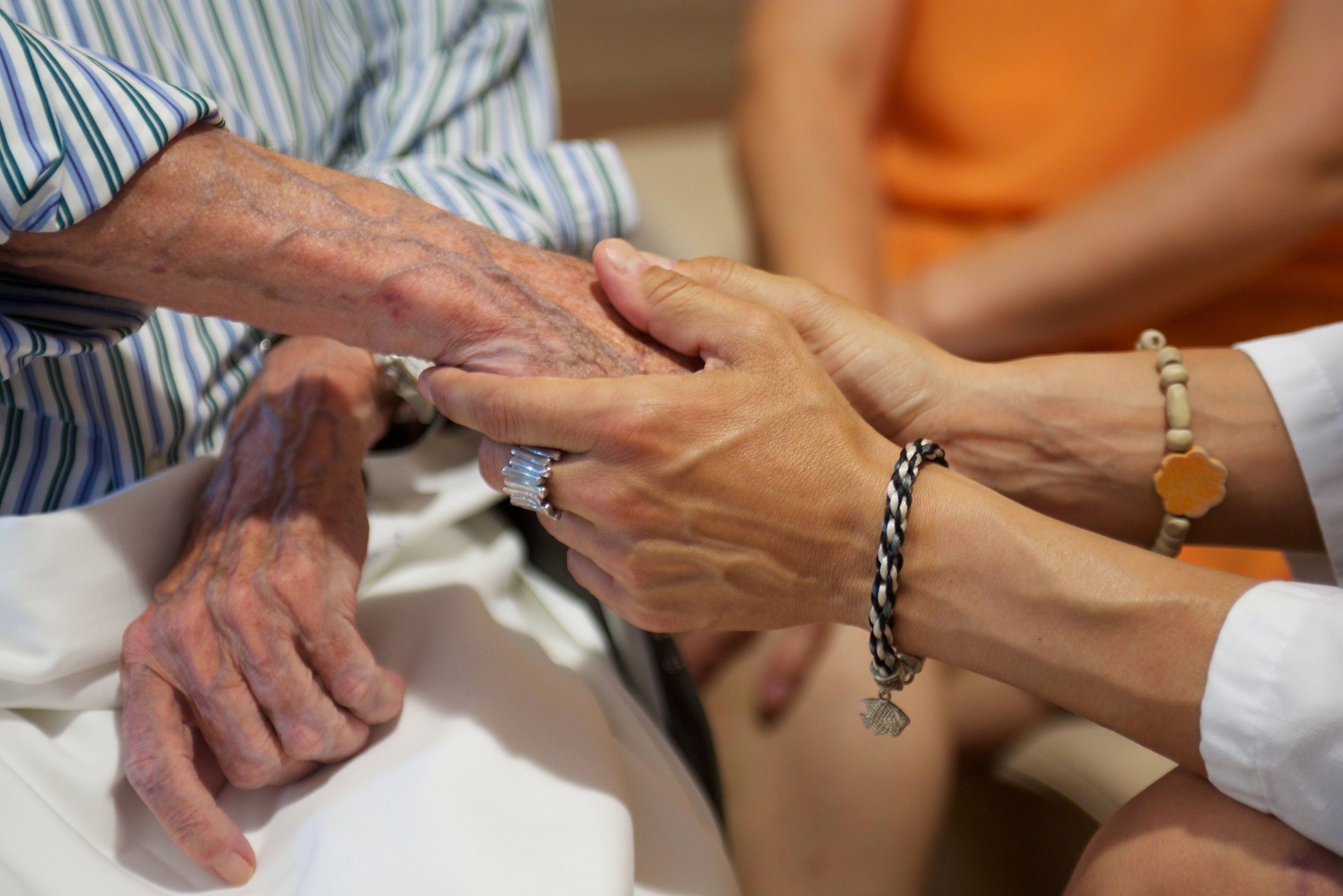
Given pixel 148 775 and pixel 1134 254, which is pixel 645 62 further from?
pixel 148 775

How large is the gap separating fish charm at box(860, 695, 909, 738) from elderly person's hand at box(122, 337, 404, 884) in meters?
0.33

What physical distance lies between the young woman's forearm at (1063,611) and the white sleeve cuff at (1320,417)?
0.22 meters

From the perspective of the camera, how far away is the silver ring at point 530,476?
62 centimetres

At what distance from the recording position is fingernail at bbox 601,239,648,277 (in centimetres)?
69

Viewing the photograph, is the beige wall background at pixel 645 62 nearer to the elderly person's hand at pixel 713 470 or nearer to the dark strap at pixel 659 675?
the dark strap at pixel 659 675

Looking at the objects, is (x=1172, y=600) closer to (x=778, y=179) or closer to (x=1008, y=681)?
(x=1008, y=681)

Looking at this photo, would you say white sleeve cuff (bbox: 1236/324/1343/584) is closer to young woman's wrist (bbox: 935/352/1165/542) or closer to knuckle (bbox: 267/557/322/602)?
young woman's wrist (bbox: 935/352/1165/542)

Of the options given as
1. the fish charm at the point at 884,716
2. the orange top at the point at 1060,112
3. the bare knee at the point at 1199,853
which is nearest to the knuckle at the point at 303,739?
the fish charm at the point at 884,716

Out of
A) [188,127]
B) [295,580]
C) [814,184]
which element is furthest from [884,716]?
[814,184]

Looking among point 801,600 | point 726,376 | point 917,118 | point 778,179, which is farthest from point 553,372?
point 917,118

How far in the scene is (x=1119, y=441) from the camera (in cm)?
79

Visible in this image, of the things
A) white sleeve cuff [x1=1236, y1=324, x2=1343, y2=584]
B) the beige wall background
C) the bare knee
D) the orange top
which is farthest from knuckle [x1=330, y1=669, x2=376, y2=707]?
the beige wall background

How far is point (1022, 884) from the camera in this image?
1.01m

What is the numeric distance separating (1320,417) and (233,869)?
0.85 metres
